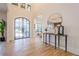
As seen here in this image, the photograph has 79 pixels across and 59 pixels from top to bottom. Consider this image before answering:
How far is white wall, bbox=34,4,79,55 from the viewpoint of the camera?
2.68m

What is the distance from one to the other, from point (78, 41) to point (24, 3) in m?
1.38

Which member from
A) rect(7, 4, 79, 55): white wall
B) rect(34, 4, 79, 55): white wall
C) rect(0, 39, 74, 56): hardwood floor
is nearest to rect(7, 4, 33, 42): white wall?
rect(7, 4, 79, 55): white wall

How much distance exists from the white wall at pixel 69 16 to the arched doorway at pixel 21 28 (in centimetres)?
35

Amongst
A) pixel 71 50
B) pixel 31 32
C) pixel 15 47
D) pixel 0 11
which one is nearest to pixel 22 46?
pixel 15 47

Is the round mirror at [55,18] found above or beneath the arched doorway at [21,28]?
above

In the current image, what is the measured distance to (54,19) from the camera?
281cm

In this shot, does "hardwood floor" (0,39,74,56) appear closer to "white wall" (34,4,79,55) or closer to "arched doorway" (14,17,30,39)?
"arched doorway" (14,17,30,39)

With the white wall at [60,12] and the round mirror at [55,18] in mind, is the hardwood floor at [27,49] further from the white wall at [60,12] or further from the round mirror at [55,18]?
the round mirror at [55,18]

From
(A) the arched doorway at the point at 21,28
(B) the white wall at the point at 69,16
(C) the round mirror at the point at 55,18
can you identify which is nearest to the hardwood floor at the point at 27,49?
(A) the arched doorway at the point at 21,28

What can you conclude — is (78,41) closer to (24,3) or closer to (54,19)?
(54,19)

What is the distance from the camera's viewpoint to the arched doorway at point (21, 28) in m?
2.72

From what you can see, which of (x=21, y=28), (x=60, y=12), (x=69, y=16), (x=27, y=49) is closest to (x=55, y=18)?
(x=60, y=12)

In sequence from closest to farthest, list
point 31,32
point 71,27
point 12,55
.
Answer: point 12,55 → point 31,32 → point 71,27

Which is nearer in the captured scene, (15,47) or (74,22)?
(15,47)
